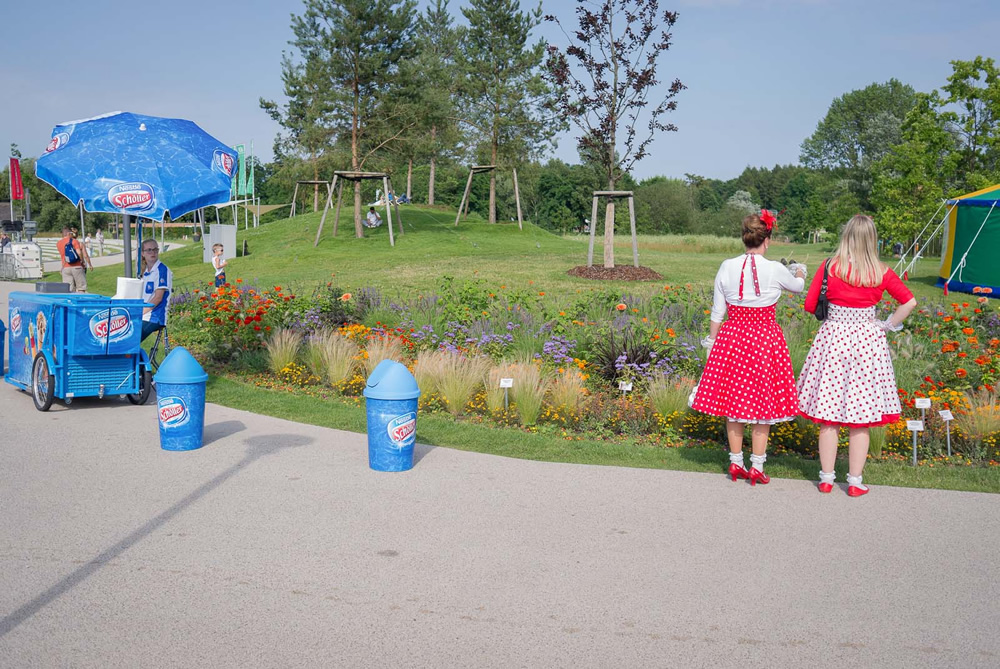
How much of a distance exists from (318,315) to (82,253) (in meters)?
9.40

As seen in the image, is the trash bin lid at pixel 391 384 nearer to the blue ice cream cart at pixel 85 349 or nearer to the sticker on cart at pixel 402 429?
the sticker on cart at pixel 402 429

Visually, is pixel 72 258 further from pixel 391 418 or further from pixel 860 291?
pixel 860 291

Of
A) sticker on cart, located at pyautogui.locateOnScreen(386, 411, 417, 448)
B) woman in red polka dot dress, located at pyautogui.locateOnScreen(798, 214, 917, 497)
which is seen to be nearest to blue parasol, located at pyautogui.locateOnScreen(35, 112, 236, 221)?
sticker on cart, located at pyautogui.locateOnScreen(386, 411, 417, 448)

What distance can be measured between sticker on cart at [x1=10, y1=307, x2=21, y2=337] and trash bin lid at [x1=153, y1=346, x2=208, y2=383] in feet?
12.0

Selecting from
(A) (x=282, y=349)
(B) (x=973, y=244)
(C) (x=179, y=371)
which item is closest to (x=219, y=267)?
(A) (x=282, y=349)

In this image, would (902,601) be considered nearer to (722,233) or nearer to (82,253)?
(82,253)

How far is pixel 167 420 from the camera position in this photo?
23.4ft

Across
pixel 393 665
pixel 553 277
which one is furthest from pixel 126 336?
pixel 553 277

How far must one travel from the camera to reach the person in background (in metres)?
17.6

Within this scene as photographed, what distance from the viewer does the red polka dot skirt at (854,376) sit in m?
5.97

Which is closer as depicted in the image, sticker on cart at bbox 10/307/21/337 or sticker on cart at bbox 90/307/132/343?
sticker on cart at bbox 90/307/132/343

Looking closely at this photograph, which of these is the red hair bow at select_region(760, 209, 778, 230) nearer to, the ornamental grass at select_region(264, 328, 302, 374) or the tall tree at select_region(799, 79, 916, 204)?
the ornamental grass at select_region(264, 328, 302, 374)

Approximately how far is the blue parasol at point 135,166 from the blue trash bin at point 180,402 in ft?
6.77

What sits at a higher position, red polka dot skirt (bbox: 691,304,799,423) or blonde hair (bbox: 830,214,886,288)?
blonde hair (bbox: 830,214,886,288)
